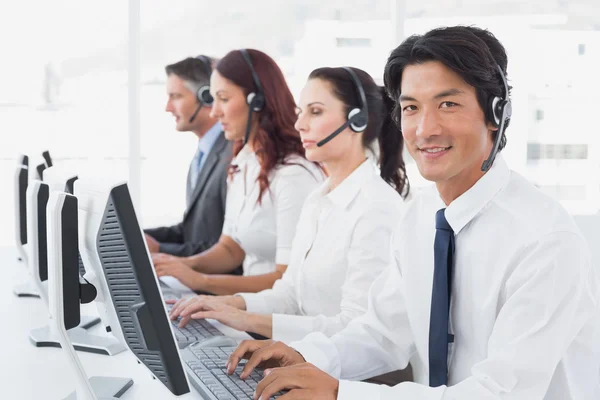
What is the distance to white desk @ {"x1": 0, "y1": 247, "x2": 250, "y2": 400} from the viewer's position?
137 cm

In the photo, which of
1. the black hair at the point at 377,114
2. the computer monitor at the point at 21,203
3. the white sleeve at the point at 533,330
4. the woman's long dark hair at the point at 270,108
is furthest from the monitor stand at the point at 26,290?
the white sleeve at the point at 533,330

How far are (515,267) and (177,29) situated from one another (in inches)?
160

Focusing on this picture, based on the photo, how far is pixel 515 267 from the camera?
47.3 inches

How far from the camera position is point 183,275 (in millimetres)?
2268

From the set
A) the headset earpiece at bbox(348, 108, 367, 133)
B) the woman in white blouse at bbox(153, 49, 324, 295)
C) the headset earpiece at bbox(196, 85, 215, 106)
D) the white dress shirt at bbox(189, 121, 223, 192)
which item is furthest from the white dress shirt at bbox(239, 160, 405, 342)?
the headset earpiece at bbox(196, 85, 215, 106)

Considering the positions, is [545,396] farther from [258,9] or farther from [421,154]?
[258,9]

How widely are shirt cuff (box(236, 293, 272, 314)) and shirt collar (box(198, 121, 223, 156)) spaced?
1247 mm

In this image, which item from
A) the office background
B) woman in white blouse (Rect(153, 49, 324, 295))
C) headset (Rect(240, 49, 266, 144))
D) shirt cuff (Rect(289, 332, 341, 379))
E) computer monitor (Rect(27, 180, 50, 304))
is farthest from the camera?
the office background

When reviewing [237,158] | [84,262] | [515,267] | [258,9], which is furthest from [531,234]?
[258,9]

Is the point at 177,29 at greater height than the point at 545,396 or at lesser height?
greater

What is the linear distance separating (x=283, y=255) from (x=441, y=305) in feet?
3.67

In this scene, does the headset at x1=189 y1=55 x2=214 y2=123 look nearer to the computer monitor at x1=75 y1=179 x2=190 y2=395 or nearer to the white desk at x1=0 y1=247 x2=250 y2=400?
the white desk at x1=0 y1=247 x2=250 y2=400

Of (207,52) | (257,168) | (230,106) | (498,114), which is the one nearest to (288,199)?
(257,168)

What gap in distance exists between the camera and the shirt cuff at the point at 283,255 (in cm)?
237
